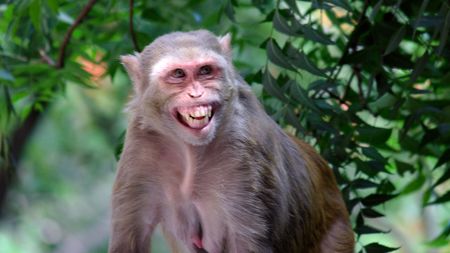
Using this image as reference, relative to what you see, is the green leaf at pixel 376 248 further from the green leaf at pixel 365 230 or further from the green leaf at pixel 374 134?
the green leaf at pixel 374 134

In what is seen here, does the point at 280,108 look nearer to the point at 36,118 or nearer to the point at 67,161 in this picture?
the point at 36,118

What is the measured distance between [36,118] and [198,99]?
5403 mm

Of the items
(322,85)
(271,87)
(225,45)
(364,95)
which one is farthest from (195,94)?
(364,95)

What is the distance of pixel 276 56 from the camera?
424 centimetres

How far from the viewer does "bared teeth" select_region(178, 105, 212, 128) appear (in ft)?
12.5

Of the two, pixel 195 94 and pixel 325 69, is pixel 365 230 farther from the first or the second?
pixel 195 94

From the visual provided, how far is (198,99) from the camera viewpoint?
378 cm

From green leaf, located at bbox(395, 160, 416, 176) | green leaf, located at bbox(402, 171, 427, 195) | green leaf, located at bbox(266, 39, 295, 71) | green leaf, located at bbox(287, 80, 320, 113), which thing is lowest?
green leaf, located at bbox(402, 171, 427, 195)

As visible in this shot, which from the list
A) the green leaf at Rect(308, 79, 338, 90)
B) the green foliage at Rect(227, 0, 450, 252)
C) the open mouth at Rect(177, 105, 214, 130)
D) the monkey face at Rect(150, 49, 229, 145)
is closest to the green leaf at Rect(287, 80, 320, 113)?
the green foliage at Rect(227, 0, 450, 252)

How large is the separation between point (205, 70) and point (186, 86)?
0.12 metres

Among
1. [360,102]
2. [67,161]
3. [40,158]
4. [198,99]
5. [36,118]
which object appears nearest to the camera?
[198,99]

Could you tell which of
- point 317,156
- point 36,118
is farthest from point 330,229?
point 36,118

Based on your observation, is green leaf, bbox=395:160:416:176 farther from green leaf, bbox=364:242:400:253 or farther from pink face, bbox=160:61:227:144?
pink face, bbox=160:61:227:144

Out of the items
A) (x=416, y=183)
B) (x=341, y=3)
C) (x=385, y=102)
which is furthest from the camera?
(x=416, y=183)
